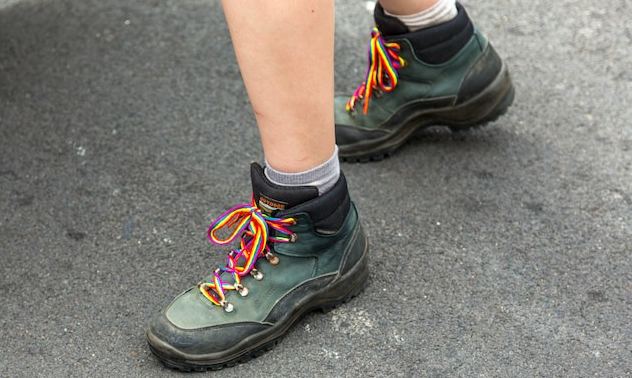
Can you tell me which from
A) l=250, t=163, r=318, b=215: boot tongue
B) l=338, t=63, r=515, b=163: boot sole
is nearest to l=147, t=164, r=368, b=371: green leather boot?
l=250, t=163, r=318, b=215: boot tongue

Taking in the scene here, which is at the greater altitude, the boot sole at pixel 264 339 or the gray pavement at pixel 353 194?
the boot sole at pixel 264 339

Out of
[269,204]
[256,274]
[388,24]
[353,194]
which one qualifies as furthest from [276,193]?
[388,24]

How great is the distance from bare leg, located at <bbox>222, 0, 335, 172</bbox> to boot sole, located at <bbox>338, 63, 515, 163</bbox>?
0.43 m

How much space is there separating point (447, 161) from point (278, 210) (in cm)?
55

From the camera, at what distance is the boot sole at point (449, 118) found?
1686 mm

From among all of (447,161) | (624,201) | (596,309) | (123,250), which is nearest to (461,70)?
(447,161)

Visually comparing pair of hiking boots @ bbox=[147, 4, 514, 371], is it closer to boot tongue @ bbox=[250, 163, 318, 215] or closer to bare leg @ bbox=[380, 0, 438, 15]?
boot tongue @ bbox=[250, 163, 318, 215]

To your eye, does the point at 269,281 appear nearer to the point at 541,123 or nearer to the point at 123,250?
the point at 123,250

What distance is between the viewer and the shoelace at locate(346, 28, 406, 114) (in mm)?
1621

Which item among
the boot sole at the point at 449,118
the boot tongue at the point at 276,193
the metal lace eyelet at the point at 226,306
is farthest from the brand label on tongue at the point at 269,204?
the boot sole at the point at 449,118

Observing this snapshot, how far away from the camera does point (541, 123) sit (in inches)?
71.7

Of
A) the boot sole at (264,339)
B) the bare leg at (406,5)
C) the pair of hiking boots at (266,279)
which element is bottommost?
the boot sole at (264,339)

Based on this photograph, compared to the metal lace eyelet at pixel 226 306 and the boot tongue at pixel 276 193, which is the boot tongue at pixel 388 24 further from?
the metal lace eyelet at pixel 226 306

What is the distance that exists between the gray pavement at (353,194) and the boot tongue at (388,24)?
0.86 feet
